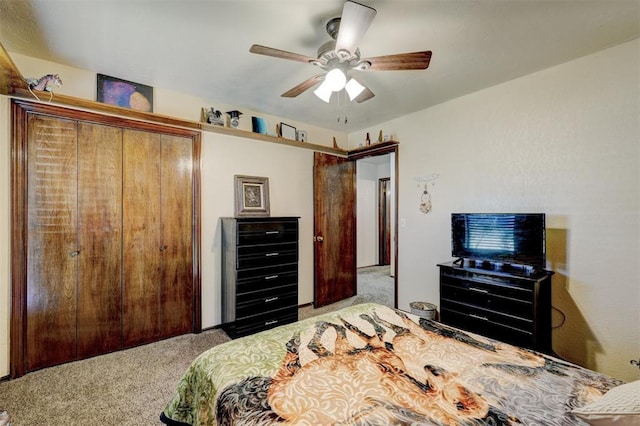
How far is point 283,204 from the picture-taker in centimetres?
370

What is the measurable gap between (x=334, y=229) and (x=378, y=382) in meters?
3.05

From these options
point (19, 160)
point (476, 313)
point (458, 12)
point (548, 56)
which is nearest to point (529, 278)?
point (476, 313)

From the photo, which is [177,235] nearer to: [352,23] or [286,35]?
[286,35]

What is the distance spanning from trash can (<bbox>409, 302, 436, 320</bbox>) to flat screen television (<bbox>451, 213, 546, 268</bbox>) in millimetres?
758

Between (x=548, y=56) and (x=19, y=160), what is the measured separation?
430 centimetres

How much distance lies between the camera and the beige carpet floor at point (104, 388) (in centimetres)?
176

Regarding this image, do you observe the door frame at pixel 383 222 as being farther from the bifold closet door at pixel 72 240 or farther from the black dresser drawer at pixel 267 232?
the bifold closet door at pixel 72 240

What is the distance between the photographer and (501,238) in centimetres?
246

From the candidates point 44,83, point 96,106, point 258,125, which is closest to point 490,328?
point 258,125

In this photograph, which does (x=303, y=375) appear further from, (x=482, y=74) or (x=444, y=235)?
(x=482, y=74)

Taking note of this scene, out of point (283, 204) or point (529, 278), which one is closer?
point (529, 278)

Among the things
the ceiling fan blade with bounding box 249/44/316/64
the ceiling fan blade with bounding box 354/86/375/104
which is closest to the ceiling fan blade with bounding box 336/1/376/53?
the ceiling fan blade with bounding box 249/44/316/64

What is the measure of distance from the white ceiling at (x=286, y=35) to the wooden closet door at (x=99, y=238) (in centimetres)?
69

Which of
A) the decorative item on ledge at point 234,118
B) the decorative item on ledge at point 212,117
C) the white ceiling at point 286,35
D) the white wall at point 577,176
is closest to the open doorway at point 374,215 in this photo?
the white wall at point 577,176
